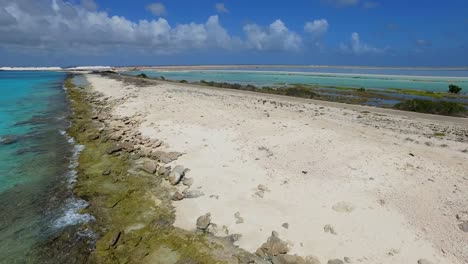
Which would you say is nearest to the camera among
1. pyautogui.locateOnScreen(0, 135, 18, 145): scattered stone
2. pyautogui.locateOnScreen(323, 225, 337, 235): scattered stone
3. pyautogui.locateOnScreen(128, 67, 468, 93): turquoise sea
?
pyautogui.locateOnScreen(323, 225, 337, 235): scattered stone

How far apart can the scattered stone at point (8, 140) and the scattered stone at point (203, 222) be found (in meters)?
14.4

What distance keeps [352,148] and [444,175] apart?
344 cm

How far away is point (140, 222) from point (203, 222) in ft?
6.01

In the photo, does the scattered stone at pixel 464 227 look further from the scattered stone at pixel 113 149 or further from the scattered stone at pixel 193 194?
the scattered stone at pixel 113 149

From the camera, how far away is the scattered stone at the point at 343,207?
864cm

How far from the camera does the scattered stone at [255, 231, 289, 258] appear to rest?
7.09 m

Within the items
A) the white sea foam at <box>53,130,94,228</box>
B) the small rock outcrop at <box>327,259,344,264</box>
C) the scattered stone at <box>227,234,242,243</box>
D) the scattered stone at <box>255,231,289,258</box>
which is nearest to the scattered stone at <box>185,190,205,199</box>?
the scattered stone at <box>227,234,242,243</box>

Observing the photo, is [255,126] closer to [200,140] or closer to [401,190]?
[200,140]

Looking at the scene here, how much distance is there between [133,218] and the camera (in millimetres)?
9016

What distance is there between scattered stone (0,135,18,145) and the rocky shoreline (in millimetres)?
5560

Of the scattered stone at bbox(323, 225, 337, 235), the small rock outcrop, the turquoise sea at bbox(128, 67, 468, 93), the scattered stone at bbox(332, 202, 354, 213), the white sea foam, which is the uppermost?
the turquoise sea at bbox(128, 67, 468, 93)

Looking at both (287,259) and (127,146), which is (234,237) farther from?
(127,146)

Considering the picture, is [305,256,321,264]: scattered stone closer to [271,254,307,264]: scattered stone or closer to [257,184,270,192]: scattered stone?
[271,254,307,264]: scattered stone

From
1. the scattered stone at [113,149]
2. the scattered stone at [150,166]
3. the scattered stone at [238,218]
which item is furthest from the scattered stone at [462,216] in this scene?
the scattered stone at [113,149]
